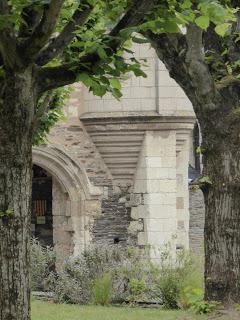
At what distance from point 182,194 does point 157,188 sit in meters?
1.14

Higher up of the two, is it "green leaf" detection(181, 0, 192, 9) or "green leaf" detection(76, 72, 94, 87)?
"green leaf" detection(181, 0, 192, 9)

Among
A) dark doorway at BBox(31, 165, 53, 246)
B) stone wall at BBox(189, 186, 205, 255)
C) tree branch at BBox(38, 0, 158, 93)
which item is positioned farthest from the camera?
stone wall at BBox(189, 186, 205, 255)

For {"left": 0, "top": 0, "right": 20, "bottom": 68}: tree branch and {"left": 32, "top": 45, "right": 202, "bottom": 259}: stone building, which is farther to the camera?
{"left": 32, "top": 45, "right": 202, "bottom": 259}: stone building

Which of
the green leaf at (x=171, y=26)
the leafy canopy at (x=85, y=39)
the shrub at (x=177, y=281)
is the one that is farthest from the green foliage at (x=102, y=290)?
the green leaf at (x=171, y=26)

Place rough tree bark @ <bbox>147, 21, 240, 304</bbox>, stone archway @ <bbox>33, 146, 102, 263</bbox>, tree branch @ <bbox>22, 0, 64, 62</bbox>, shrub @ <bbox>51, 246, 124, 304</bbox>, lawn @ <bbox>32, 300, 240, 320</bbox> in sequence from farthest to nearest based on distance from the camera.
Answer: stone archway @ <bbox>33, 146, 102, 263</bbox>
shrub @ <bbox>51, 246, 124, 304</bbox>
lawn @ <bbox>32, 300, 240, 320</bbox>
rough tree bark @ <bbox>147, 21, 240, 304</bbox>
tree branch @ <bbox>22, 0, 64, 62</bbox>

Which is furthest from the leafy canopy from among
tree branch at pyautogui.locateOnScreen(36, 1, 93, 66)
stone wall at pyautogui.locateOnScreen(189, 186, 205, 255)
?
stone wall at pyautogui.locateOnScreen(189, 186, 205, 255)

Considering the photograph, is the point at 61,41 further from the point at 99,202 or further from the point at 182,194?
the point at 182,194

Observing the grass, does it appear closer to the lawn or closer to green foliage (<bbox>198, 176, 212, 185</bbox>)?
the lawn

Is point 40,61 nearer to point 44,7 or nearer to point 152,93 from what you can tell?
point 44,7

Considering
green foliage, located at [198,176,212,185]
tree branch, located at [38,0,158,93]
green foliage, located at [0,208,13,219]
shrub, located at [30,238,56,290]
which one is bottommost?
shrub, located at [30,238,56,290]

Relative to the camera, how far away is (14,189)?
6.19 m

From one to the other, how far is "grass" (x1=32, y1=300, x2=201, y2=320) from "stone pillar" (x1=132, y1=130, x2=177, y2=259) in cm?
381

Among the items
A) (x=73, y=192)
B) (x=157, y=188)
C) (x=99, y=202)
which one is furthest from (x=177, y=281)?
(x=73, y=192)

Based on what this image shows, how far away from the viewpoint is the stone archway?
18.1 metres
